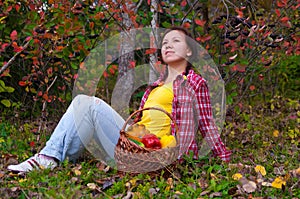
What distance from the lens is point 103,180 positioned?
2.73m

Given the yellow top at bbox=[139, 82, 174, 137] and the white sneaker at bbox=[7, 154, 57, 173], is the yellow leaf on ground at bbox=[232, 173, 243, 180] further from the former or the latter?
the white sneaker at bbox=[7, 154, 57, 173]

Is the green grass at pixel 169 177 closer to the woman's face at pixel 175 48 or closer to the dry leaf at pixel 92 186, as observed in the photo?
the dry leaf at pixel 92 186

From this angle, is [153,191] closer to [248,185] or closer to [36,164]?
[248,185]

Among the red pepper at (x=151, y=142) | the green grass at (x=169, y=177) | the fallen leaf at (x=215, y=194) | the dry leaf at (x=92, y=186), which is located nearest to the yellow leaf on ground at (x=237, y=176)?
the green grass at (x=169, y=177)

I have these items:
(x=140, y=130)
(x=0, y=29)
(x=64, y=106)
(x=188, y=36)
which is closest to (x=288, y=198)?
(x=140, y=130)

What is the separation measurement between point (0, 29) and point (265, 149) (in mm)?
2848

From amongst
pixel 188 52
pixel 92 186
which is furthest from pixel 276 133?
pixel 92 186

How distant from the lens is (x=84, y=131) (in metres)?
3.02

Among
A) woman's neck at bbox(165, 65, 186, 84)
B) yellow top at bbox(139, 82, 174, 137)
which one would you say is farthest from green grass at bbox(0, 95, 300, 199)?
woman's neck at bbox(165, 65, 186, 84)

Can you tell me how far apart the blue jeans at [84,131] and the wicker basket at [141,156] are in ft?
1.51

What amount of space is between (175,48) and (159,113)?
1.46ft

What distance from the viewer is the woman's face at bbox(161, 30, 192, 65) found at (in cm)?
298

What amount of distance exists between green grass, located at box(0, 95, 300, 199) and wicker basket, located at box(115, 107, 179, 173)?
0.21 ft

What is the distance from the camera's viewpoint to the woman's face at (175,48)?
Answer: 9.77ft
